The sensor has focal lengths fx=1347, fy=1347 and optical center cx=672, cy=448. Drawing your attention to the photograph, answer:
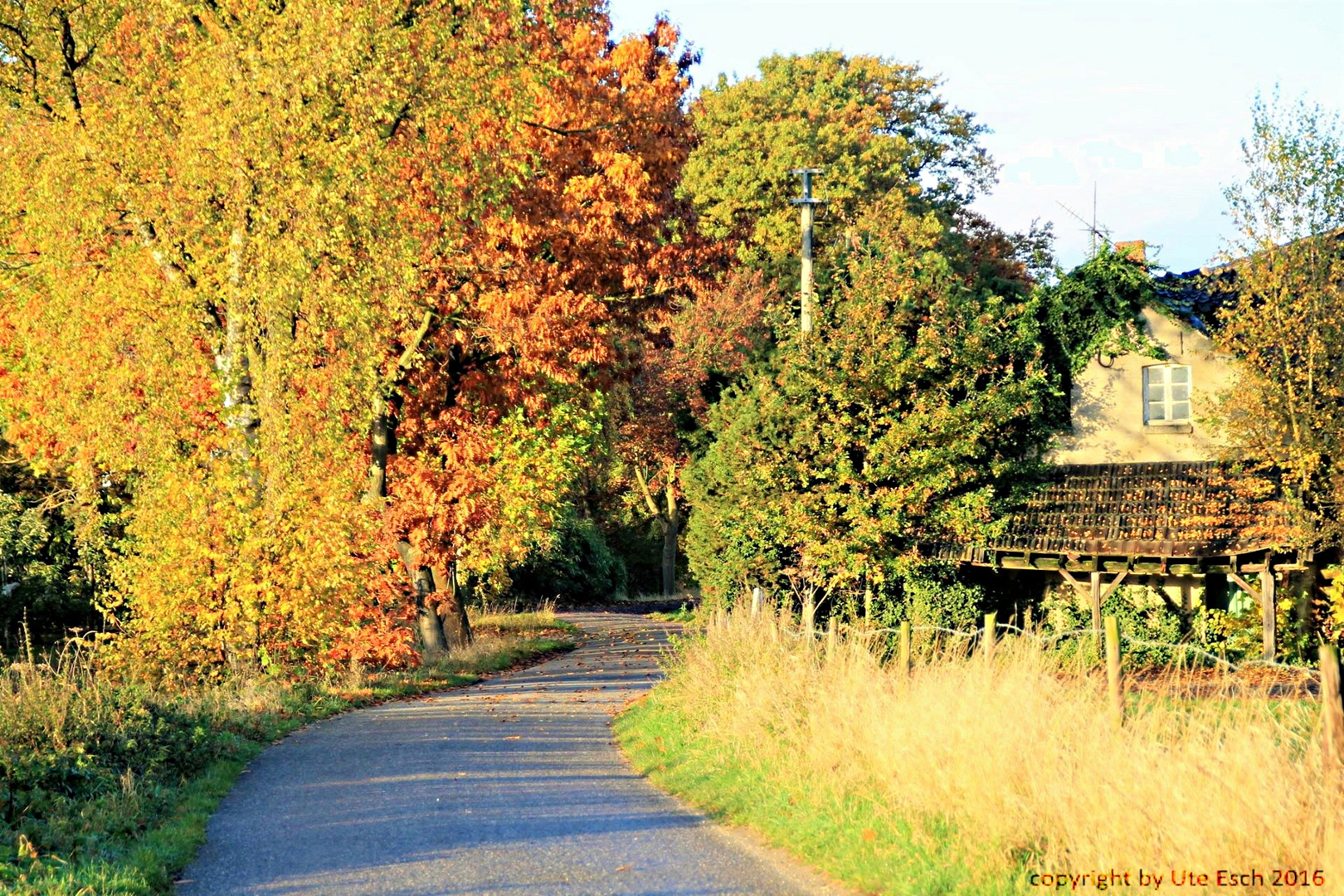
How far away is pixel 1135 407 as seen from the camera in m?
29.5

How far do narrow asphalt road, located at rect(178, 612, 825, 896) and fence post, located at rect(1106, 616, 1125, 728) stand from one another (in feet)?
8.36

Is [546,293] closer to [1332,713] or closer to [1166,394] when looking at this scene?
[1166,394]

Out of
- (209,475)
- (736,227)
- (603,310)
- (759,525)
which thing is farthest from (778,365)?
(736,227)

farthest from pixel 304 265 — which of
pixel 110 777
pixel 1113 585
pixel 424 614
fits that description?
pixel 1113 585

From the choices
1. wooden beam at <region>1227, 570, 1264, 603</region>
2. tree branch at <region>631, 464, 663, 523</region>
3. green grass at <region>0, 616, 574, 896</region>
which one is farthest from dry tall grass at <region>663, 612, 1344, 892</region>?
tree branch at <region>631, 464, 663, 523</region>

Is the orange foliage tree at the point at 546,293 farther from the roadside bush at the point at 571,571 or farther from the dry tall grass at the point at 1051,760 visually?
the roadside bush at the point at 571,571

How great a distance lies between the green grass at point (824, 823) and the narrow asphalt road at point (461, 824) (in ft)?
0.90

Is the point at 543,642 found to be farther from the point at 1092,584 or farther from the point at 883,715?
the point at 883,715

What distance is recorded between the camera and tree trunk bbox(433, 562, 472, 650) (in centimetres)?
2934

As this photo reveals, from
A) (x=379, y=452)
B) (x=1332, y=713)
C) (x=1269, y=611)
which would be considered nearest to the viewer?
(x=1332, y=713)

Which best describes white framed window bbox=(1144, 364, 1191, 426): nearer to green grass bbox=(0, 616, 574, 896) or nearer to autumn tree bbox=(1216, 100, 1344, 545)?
autumn tree bbox=(1216, 100, 1344, 545)

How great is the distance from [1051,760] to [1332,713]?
1.94 metres

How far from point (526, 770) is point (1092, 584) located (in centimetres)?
1511

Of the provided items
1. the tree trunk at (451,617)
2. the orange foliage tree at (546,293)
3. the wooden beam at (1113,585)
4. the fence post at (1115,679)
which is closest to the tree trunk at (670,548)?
the tree trunk at (451,617)
